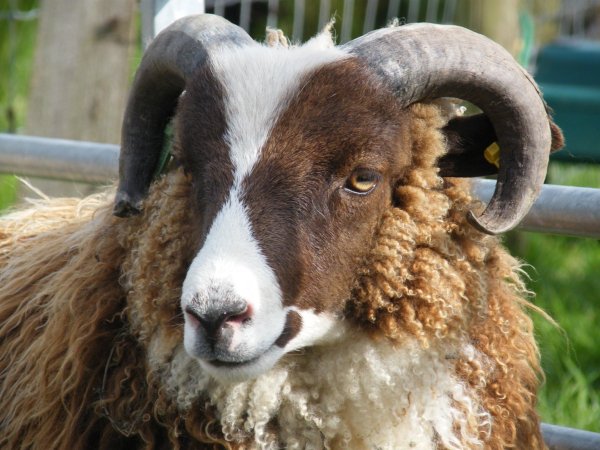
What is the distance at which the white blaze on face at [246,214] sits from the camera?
5.10 ft

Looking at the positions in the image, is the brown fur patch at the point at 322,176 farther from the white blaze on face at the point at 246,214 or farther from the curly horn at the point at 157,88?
the curly horn at the point at 157,88

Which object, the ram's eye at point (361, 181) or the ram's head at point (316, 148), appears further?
the ram's eye at point (361, 181)

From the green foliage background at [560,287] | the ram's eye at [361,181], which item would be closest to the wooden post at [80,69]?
the green foliage background at [560,287]

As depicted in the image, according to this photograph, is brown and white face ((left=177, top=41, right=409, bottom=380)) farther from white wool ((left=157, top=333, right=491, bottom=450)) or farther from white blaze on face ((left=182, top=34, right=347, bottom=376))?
white wool ((left=157, top=333, right=491, bottom=450))

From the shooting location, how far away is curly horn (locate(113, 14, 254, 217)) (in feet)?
6.17

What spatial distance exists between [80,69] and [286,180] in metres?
2.42

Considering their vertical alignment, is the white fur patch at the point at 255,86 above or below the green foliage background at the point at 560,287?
above

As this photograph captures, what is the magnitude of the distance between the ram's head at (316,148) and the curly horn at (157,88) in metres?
0.01

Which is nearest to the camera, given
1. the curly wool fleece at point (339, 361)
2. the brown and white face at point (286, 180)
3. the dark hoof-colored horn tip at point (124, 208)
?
the brown and white face at point (286, 180)

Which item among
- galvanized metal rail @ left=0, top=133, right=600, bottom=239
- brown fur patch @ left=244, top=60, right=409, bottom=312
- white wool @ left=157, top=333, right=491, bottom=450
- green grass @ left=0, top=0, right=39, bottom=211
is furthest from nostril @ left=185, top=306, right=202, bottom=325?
green grass @ left=0, top=0, right=39, bottom=211

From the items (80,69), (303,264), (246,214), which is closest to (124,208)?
(246,214)

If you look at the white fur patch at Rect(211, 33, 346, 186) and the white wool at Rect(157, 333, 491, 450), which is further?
the white wool at Rect(157, 333, 491, 450)

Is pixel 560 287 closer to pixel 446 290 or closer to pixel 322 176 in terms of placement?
pixel 446 290

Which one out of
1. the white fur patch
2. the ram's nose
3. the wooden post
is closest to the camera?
the ram's nose
